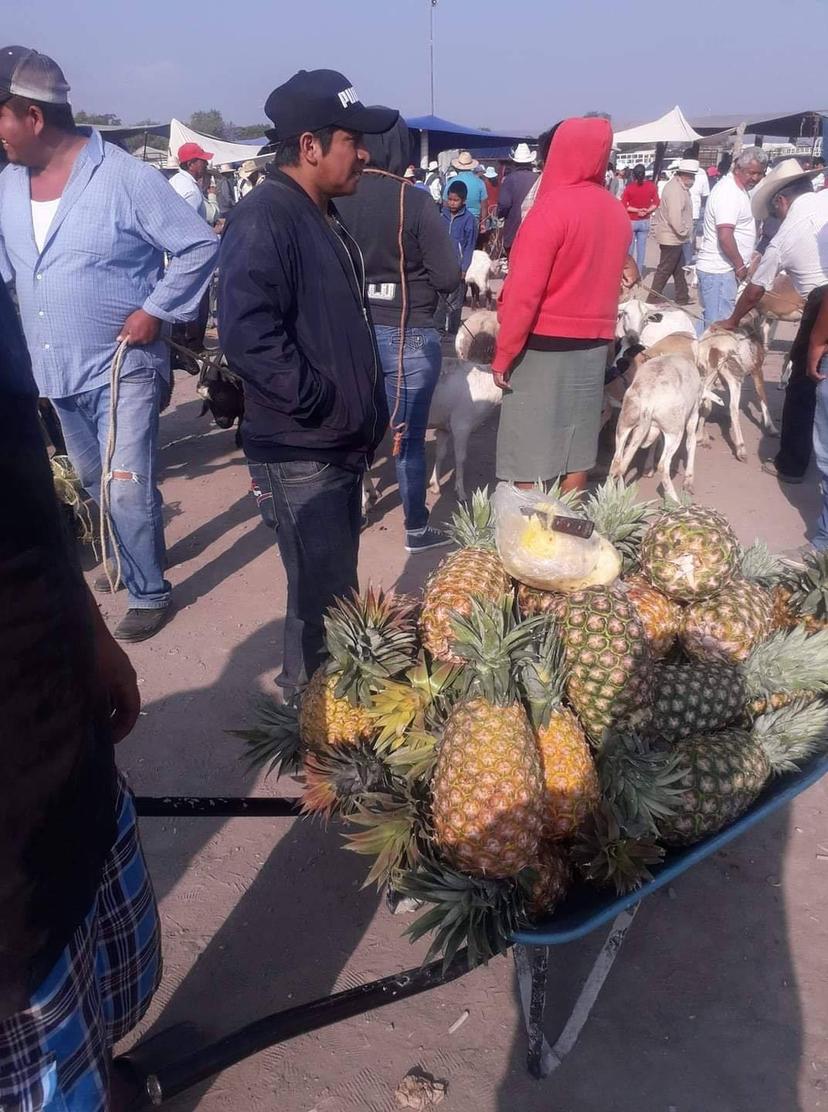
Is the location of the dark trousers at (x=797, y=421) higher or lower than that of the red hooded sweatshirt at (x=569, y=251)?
lower

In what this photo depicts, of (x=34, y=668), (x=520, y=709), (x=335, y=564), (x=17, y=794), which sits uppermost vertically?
(x=34, y=668)

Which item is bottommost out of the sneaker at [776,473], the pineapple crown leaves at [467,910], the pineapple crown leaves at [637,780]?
the sneaker at [776,473]

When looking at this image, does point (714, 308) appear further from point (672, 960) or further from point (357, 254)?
point (672, 960)

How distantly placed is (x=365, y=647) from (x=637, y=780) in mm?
765

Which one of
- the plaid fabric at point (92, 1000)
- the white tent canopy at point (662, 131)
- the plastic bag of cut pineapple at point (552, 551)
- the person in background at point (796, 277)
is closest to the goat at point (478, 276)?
the person in background at point (796, 277)

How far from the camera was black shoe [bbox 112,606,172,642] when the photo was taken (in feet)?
14.6

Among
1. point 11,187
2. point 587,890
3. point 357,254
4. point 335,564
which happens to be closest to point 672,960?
point 587,890

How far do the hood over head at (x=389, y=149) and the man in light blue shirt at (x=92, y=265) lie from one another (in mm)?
1084

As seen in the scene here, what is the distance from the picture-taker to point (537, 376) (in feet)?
14.7

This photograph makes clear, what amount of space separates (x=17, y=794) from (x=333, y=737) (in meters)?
0.98

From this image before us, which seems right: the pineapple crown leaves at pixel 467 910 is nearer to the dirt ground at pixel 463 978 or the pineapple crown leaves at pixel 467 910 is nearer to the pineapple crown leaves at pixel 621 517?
the dirt ground at pixel 463 978

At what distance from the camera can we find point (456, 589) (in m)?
2.18

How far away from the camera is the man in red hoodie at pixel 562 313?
13.1ft

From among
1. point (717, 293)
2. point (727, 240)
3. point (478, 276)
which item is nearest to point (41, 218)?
point (727, 240)
